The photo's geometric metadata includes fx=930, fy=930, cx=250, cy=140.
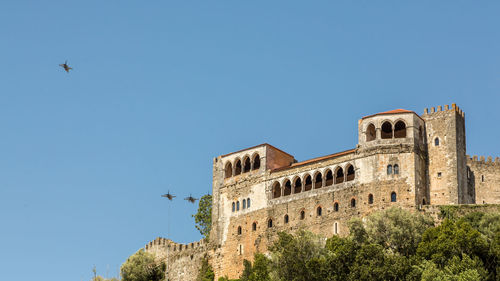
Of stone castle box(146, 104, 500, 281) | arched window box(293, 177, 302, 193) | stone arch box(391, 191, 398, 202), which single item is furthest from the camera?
arched window box(293, 177, 302, 193)

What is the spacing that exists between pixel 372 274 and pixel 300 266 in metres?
6.11

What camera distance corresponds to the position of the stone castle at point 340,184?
7900 cm

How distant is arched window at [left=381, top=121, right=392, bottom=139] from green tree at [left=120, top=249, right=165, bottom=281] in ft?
85.0

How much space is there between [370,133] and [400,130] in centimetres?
271

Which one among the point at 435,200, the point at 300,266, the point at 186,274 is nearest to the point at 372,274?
the point at 300,266

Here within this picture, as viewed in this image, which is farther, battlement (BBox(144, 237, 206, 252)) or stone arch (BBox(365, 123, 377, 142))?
battlement (BBox(144, 237, 206, 252))

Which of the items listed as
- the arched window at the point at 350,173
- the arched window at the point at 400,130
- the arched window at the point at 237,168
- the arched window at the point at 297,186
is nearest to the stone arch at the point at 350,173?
the arched window at the point at 350,173

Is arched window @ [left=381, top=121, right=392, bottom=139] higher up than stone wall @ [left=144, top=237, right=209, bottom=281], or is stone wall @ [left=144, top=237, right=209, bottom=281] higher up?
arched window @ [left=381, top=121, right=392, bottom=139]

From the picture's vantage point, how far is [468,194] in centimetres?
8294

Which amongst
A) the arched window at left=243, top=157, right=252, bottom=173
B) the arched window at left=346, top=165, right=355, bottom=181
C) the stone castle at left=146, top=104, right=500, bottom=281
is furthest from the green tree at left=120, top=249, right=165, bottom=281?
the arched window at left=346, top=165, right=355, bottom=181

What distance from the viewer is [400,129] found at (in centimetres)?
8219

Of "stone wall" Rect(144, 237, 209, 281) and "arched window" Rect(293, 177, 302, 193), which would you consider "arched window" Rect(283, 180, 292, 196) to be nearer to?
"arched window" Rect(293, 177, 302, 193)

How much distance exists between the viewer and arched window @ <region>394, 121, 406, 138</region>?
81.7m

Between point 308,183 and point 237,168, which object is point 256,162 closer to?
point 237,168
